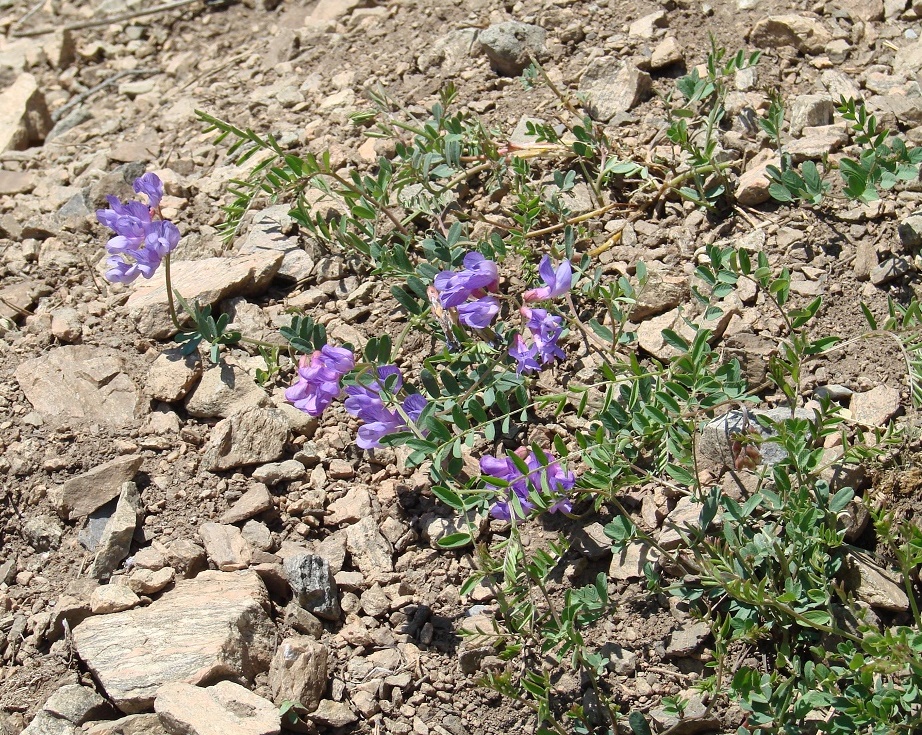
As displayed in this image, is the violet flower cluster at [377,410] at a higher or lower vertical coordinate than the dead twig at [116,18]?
lower

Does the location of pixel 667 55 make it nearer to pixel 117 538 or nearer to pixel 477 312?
pixel 477 312

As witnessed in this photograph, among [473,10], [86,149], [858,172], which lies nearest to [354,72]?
[473,10]

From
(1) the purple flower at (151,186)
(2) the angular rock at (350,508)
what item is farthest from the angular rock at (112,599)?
(1) the purple flower at (151,186)

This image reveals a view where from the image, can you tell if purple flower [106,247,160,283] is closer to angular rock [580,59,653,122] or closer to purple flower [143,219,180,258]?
purple flower [143,219,180,258]

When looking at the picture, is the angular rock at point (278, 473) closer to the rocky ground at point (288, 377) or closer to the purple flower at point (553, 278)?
the rocky ground at point (288, 377)

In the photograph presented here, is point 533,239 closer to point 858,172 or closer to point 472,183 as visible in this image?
point 472,183

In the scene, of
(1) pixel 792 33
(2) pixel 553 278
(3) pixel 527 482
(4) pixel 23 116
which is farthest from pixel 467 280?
(4) pixel 23 116
